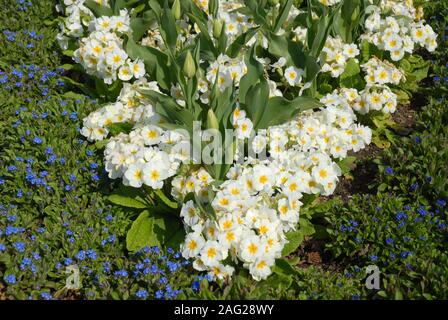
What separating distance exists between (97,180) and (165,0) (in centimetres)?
141

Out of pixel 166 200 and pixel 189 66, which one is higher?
pixel 189 66

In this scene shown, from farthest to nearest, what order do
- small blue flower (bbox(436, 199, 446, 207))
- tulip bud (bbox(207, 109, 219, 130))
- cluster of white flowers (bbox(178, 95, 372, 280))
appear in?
→ small blue flower (bbox(436, 199, 446, 207))
tulip bud (bbox(207, 109, 219, 130))
cluster of white flowers (bbox(178, 95, 372, 280))

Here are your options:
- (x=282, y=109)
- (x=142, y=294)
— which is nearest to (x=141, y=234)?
(x=142, y=294)

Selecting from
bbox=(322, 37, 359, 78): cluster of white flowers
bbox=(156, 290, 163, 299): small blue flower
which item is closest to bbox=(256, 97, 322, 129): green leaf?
bbox=(322, 37, 359, 78): cluster of white flowers

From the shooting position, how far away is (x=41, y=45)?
5.04 m

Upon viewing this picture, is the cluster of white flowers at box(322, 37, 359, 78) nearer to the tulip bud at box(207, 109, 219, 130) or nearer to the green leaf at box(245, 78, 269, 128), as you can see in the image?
the green leaf at box(245, 78, 269, 128)

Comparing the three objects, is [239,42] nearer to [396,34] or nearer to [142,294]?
[396,34]

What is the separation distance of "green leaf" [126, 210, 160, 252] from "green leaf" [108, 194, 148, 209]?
0.05 metres

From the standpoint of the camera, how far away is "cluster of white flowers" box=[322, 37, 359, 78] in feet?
14.6

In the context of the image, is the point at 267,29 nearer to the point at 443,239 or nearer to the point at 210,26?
the point at 210,26

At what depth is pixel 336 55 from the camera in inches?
175

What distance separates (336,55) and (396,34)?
0.60 m
